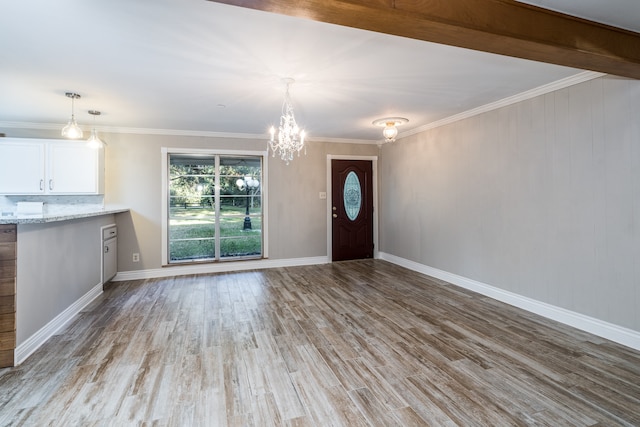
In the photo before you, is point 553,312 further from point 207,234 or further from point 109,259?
point 109,259

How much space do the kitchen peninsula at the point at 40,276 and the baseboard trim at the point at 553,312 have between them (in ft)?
16.1

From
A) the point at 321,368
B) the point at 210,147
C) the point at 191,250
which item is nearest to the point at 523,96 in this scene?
the point at 321,368

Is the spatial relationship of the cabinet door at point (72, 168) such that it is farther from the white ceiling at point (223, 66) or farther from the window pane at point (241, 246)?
the window pane at point (241, 246)

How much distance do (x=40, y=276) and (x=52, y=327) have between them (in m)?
0.58

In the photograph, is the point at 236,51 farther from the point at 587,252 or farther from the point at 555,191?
the point at 587,252

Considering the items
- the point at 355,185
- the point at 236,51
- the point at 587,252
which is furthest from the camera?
the point at 355,185

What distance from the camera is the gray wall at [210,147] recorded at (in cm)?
499

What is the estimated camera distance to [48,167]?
438cm

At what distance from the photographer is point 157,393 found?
6.82ft

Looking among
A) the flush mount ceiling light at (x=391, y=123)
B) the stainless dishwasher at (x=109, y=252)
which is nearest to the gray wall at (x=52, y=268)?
the stainless dishwasher at (x=109, y=252)

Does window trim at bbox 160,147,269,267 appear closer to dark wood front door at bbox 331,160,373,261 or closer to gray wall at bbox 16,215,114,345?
gray wall at bbox 16,215,114,345

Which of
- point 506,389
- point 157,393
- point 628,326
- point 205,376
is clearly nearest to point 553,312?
point 628,326

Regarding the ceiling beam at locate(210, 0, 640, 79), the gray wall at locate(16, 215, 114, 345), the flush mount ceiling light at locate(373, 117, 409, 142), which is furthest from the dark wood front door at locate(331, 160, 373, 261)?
the ceiling beam at locate(210, 0, 640, 79)

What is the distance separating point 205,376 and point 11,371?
151 centimetres
